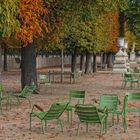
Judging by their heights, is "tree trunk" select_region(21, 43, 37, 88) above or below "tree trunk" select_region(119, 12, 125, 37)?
below

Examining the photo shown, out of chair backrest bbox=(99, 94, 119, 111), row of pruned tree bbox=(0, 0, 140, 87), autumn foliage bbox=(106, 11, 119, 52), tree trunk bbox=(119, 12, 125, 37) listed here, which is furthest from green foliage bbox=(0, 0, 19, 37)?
tree trunk bbox=(119, 12, 125, 37)

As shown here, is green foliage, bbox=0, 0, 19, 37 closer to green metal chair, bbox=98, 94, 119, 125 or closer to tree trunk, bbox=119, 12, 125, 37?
green metal chair, bbox=98, 94, 119, 125

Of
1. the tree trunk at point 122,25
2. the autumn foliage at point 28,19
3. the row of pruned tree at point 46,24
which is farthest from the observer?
the tree trunk at point 122,25

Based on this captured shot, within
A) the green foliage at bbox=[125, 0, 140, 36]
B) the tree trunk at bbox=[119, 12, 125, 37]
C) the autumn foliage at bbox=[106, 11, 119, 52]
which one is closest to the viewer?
the autumn foliage at bbox=[106, 11, 119, 52]

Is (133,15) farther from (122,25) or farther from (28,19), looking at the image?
(28,19)

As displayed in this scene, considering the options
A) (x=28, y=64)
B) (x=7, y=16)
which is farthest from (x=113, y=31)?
(x=7, y=16)

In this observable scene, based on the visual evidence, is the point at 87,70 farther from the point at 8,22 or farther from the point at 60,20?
the point at 8,22

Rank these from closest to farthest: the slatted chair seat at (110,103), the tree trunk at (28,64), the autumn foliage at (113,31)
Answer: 1. the slatted chair seat at (110,103)
2. the tree trunk at (28,64)
3. the autumn foliage at (113,31)

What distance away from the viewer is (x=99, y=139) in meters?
12.6

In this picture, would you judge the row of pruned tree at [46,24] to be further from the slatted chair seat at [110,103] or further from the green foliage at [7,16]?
the slatted chair seat at [110,103]

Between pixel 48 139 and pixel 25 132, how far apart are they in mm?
1149

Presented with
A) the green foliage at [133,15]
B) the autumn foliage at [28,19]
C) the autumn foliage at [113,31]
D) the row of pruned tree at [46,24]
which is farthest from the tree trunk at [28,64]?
the green foliage at [133,15]

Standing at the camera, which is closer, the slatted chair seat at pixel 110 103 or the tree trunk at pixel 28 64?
the slatted chair seat at pixel 110 103

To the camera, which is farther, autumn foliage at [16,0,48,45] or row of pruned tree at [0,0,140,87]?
autumn foliage at [16,0,48,45]
